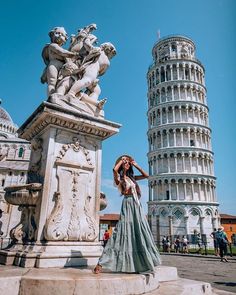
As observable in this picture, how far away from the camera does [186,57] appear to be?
214 feet

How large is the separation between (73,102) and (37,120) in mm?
803

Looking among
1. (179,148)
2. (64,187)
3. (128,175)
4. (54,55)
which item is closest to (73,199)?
(64,187)

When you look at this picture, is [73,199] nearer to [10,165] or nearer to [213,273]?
[213,273]

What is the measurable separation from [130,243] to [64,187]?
1587 mm

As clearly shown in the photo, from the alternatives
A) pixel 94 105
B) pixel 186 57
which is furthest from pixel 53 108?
pixel 186 57

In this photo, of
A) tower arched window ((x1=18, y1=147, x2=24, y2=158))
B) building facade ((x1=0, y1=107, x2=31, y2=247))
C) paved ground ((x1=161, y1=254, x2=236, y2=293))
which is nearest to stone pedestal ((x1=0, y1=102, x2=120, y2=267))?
paved ground ((x1=161, y1=254, x2=236, y2=293))

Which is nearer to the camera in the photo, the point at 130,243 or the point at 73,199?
the point at 130,243

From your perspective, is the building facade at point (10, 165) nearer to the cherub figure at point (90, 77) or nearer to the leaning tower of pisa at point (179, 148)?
the leaning tower of pisa at point (179, 148)

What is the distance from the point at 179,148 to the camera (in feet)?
187

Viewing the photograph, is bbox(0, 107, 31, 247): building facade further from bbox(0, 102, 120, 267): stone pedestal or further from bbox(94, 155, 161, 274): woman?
bbox(94, 155, 161, 274): woman

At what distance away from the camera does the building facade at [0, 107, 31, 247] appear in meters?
49.8

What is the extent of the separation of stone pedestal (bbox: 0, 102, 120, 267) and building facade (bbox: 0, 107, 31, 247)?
4237 cm

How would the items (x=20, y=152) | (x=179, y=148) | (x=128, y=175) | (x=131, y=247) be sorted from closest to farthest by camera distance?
(x=131, y=247), (x=128, y=175), (x=179, y=148), (x=20, y=152)

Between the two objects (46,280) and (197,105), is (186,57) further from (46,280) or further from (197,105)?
(46,280)
